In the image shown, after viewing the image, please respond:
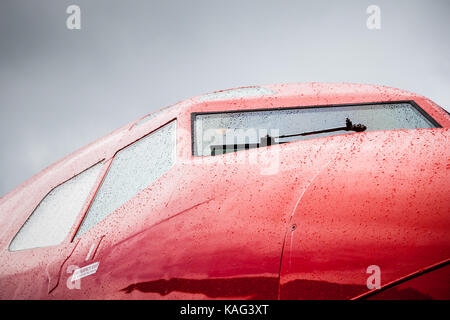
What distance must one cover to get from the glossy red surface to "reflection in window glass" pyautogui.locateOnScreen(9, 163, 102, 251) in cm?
39

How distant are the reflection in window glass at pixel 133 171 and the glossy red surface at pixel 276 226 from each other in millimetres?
112

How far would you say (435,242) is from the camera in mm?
1184

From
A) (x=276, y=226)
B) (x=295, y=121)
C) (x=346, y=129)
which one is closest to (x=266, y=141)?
(x=295, y=121)

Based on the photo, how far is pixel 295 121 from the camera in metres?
2.38

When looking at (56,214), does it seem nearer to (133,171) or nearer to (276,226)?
(133,171)

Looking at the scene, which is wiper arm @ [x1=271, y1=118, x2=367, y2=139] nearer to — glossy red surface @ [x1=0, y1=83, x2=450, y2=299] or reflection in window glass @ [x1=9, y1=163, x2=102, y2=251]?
glossy red surface @ [x1=0, y1=83, x2=450, y2=299]

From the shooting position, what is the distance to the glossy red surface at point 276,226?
1271mm

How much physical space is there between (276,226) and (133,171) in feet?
4.49

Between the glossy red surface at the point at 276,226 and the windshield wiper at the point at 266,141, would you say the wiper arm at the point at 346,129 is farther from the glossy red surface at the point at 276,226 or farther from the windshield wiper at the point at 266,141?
the glossy red surface at the point at 276,226

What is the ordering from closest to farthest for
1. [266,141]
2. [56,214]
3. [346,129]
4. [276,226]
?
[276,226]
[266,141]
[346,129]
[56,214]

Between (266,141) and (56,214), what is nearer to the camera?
(266,141)

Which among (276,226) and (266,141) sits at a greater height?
(266,141)

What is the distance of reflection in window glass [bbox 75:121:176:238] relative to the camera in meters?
2.19

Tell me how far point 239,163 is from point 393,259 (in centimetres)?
92
